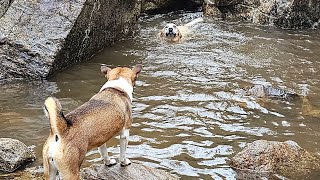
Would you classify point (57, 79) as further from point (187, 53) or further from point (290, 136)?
point (290, 136)

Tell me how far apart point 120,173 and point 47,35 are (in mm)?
4896

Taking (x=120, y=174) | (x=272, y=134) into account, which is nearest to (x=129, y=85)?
(x=120, y=174)

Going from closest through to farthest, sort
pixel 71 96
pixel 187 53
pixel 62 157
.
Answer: pixel 62 157, pixel 71 96, pixel 187 53

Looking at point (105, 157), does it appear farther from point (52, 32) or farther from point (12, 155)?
point (52, 32)

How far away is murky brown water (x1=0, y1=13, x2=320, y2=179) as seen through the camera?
666 cm

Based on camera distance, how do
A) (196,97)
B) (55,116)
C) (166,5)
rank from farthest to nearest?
1. (166,5)
2. (196,97)
3. (55,116)

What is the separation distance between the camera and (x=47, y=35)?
948 centimetres

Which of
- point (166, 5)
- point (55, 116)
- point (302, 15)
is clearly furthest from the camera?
point (166, 5)

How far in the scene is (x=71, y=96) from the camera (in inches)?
332

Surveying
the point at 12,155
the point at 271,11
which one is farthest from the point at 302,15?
the point at 12,155

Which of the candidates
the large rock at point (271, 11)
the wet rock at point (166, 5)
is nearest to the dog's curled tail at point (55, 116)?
the large rock at point (271, 11)

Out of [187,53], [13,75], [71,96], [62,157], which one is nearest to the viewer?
[62,157]

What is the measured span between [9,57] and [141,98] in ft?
8.86

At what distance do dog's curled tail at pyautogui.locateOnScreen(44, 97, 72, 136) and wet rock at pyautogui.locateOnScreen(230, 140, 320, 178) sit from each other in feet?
8.29
